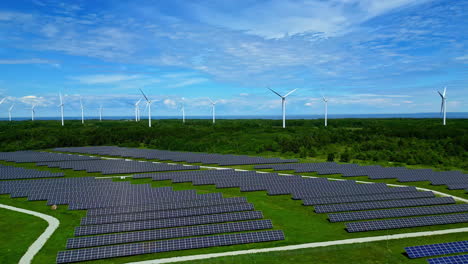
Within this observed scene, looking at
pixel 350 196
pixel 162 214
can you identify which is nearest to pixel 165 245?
pixel 162 214

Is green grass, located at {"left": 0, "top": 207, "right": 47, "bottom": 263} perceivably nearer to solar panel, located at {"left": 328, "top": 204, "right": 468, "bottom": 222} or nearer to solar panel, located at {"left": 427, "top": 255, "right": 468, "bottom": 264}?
solar panel, located at {"left": 328, "top": 204, "right": 468, "bottom": 222}

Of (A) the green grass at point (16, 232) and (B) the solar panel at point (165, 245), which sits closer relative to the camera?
(B) the solar panel at point (165, 245)

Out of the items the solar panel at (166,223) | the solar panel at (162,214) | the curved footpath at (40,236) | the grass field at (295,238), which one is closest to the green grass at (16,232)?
the grass field at (295,238)

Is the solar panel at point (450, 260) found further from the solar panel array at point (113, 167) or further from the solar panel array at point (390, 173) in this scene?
the solar panel array at point (113, 167)

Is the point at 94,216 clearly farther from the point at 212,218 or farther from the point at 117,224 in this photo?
the point at 212,218

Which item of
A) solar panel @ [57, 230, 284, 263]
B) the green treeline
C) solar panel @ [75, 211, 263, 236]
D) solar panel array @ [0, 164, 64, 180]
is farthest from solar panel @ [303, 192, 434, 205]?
solar panel array @ [0, 164, 64, 180]
